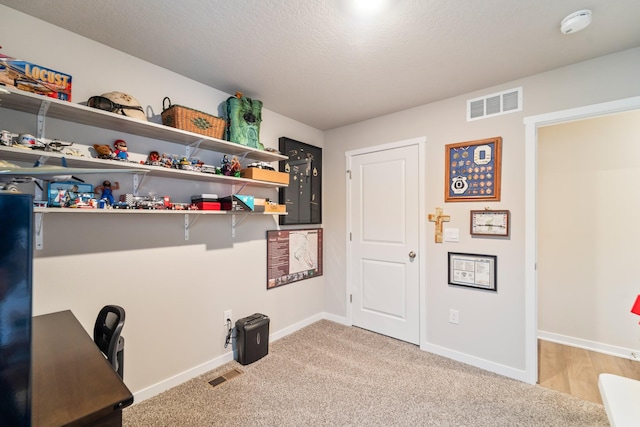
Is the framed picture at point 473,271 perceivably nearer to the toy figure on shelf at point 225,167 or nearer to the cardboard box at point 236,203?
the cardboard box at point 236,203

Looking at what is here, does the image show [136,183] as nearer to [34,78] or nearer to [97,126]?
[97,126]

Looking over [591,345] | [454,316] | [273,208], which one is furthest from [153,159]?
[591,345]

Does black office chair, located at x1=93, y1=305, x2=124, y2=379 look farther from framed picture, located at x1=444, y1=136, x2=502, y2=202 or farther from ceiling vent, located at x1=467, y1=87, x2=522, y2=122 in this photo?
ceiling vent, located at x1=467, y1=87, x2=522, y2=122

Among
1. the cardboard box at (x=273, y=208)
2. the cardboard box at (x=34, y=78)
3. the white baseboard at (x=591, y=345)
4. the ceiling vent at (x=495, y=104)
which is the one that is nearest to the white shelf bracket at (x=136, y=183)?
the cardboard box at (x=34, y=78)

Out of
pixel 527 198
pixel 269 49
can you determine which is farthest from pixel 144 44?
pixel 527 198

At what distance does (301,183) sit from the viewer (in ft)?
10.9

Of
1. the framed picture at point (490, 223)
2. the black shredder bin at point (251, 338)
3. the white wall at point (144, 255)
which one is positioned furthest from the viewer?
the black shredder bin at point (251, 338)

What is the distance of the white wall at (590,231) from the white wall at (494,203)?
3.43 ft

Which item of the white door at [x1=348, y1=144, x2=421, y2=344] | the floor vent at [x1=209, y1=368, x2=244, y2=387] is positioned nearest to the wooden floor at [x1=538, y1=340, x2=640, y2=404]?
the white door at [x1=348, y1=144, x2=421, y2=344]

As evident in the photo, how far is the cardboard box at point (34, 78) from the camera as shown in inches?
54.4

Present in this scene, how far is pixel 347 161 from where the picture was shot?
344 centimetres

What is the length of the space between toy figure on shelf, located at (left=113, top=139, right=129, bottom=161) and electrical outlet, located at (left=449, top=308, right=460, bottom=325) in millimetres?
2962

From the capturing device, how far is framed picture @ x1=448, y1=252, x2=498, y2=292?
96.0 inches

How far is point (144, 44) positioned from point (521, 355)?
3678 millimetres
